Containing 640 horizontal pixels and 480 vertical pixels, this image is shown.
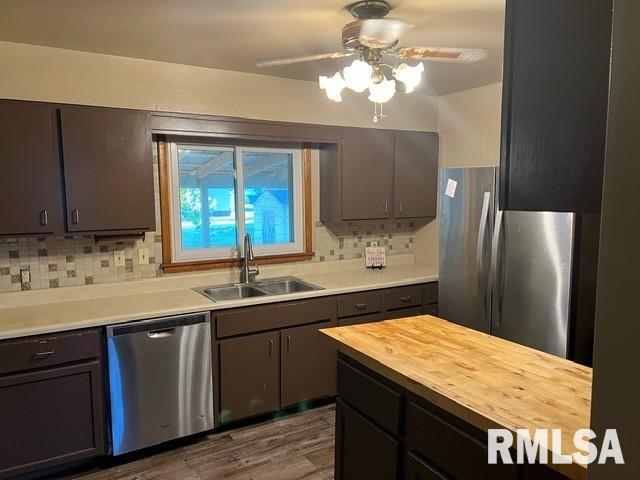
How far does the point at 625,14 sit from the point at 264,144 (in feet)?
10.2

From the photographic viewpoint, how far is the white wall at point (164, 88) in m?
2.67

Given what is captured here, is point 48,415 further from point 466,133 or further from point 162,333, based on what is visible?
point 466,133

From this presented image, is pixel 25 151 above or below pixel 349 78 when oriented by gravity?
below

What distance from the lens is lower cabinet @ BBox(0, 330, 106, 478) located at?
235cm

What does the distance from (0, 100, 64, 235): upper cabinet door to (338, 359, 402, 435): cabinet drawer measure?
Result: 187 cm

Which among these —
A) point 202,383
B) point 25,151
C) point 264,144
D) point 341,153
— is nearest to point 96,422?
point 202,383

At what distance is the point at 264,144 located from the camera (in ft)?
11.8

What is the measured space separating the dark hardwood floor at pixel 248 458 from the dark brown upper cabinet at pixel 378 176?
1.64 meters

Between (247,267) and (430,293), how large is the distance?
1507mm

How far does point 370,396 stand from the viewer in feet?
5.89

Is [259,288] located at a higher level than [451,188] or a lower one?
lower

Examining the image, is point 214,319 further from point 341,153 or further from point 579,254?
point 579,254
